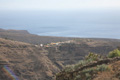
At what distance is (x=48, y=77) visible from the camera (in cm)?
3444

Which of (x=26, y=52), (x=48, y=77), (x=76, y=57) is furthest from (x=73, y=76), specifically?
(x=76, y=57)

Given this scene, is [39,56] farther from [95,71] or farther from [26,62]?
[95,71]

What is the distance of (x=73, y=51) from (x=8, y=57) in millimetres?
14002

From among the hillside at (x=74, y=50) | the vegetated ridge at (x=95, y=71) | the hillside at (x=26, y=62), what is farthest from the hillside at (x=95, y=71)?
the hillside at (x=74, y=50)

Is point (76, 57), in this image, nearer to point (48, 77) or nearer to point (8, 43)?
point (48, 77)

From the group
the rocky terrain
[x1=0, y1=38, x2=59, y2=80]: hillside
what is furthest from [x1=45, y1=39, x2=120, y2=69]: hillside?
[x1=0, y1=38, x2=59, y2=80]: hillside

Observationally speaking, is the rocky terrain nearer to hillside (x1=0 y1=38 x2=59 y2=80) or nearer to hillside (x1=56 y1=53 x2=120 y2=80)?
hillside (x1=0 y1=38 x2=59 y2=80)

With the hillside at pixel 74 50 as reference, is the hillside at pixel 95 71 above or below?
above

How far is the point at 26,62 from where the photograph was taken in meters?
36.1

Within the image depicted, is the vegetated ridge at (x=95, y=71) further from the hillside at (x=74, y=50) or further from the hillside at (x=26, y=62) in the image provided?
the hillside at (x=74, y=50)

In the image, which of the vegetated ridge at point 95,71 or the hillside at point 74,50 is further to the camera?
the hillside at point 74,50

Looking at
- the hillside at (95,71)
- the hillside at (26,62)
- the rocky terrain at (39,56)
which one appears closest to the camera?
the hillside at (95,71)

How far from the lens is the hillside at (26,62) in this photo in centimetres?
3422

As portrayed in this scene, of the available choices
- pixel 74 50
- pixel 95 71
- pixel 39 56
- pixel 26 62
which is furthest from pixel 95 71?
pixel 74 50
